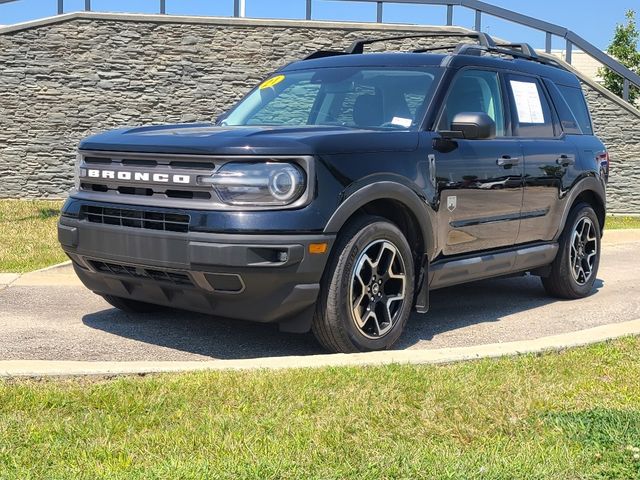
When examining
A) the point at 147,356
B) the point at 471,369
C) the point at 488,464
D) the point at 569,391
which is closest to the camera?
the point at 488,464

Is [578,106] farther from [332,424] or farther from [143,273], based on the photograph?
[332,424]

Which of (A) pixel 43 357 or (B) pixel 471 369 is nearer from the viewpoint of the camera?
(B) pixel 471 369

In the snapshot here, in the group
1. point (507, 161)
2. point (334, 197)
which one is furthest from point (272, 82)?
point (334, 197)

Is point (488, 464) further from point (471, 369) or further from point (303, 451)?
point (471, 369)

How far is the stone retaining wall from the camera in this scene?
18.1m

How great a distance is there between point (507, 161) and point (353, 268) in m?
1.85

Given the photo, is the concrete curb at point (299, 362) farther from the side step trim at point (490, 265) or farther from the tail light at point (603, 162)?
the tail light at point (603, 162)

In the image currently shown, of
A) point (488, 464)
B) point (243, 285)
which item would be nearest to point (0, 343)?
point (243, 285)

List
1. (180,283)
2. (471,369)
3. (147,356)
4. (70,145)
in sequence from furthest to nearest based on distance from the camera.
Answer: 1. (70,145)
2. (147,356)
3. (180,283)
4. (471,369)

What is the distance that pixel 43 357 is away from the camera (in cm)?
505

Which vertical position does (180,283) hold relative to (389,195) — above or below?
below

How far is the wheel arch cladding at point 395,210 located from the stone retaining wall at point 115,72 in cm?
1372

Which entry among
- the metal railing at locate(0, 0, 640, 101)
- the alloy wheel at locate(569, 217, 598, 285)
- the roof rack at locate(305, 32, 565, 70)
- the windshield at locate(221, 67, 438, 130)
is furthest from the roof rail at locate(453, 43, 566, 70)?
the metal railing at locate(0, 0, 640, 101)

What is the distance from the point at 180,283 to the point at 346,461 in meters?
1.96
